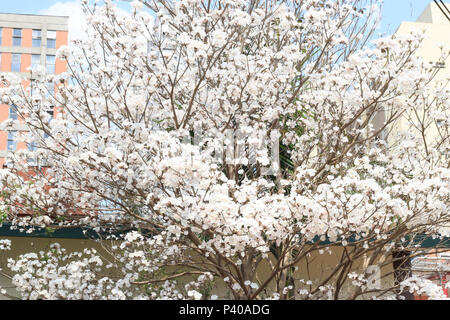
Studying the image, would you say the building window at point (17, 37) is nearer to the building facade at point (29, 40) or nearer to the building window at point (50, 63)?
the building facade at point (29, 40)

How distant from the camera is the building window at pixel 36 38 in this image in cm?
4903

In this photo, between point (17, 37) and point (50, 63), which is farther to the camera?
point (17, 37)

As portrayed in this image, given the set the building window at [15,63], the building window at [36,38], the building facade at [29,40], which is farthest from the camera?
the building window at [36,38]

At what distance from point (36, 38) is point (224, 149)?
47.3 m

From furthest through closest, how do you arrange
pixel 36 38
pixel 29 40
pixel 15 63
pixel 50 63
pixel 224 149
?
pixel 36 38 < pixel 29 40 < pixel 50 63 < pixel 15 63 < pixel 224 149

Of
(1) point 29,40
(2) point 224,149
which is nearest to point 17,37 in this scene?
(1) point 29,40

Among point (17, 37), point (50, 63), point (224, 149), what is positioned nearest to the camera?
point (224, 149)

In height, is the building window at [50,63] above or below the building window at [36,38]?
below

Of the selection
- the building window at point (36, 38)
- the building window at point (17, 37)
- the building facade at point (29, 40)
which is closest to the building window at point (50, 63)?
the building facade at point (29, 40)

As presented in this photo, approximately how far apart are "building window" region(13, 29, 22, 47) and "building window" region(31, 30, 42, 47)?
44.1 inches

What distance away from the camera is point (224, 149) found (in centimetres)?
656

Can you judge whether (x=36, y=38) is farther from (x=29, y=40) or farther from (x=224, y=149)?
(x=224, y=149)

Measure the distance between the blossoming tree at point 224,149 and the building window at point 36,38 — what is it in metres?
44.8
